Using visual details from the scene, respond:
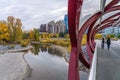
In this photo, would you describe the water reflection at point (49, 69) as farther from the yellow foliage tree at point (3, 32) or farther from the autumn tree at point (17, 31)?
the autumn tree at point (17, 31)

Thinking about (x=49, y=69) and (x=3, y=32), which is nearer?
(x=49, y=69)

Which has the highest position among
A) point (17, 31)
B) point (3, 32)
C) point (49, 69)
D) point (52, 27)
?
point (52, 27)

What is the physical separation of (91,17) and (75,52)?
24.8 ft

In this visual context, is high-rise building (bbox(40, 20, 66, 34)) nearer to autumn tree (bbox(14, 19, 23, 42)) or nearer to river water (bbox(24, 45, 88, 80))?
autumn tree (bbox(14, 19, 23, 42))

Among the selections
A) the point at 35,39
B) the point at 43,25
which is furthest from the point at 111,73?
the point at 43,25

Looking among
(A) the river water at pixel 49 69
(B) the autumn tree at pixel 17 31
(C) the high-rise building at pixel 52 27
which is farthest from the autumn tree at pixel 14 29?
(C) the high-rise building at pixel 52 27

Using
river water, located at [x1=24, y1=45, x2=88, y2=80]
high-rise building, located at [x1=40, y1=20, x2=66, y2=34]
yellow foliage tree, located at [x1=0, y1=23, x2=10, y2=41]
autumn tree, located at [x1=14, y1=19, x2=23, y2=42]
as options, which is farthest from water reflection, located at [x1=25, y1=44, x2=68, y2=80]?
high-rise building, located at [x1=40, y1=20, x2=66, y2=34]

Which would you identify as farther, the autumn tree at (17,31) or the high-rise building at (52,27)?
the high-rise building at (52,27)

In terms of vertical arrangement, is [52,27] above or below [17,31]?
above

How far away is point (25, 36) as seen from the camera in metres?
96.6

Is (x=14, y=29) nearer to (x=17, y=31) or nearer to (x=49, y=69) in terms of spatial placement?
(x=17, y=31)

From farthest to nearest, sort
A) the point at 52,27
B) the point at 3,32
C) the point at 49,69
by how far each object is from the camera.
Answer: the point at 52,27
the point at 3,32
the point at 49,69

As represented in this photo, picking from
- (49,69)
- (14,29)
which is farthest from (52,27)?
(49,69)

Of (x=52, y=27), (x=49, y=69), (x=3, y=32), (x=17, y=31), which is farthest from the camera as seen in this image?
(x=52, y=27)
